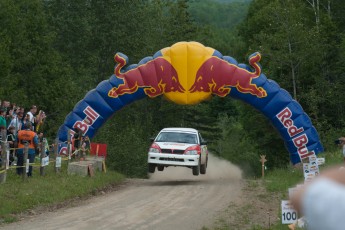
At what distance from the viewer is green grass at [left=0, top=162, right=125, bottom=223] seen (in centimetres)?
1400

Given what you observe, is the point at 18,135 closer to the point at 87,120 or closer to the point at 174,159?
the point at 174,159

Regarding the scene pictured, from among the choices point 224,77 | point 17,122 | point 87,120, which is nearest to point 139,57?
point 87,120

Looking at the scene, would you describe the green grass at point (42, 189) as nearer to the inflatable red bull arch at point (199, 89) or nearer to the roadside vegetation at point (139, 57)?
the inflatable red bull arch at point (199, 89)

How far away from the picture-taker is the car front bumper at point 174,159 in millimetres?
21859

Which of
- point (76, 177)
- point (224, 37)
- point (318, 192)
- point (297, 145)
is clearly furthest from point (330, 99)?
point (224, 37)

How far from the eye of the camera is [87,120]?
24.8 metres

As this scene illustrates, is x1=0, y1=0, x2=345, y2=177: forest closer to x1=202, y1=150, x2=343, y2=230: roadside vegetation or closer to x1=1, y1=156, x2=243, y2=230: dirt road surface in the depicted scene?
x1=202, y1=150, x2=343, y2=230: roadside vegetation

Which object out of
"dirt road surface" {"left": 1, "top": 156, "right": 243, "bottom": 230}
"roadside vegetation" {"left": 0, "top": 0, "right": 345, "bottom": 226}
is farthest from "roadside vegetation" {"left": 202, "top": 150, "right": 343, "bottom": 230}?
"roadside vegetation" {"left": 0, "top": 0, "right": 345, "bottom": 226}

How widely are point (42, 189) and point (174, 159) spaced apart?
6.66 metres

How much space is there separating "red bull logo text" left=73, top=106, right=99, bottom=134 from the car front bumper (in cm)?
373

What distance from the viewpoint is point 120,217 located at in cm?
1380

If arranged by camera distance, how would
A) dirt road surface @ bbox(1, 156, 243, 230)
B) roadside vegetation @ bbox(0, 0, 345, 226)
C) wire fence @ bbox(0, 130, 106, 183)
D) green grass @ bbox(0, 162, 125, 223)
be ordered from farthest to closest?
1. roadside vegetation @ bbox(0, 0, 345, 226)
2. wire fence @ bbox(0, 130, 106, 183)
3. green grass @ bbox(0, 162, 125, 223)
4. dirt road surface @ bbox(1, 156, 243, 230)

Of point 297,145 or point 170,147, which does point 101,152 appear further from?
point 297,145

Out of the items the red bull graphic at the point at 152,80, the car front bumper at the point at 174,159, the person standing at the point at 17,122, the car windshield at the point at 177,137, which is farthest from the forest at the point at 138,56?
the person standing at the point at 17,122
